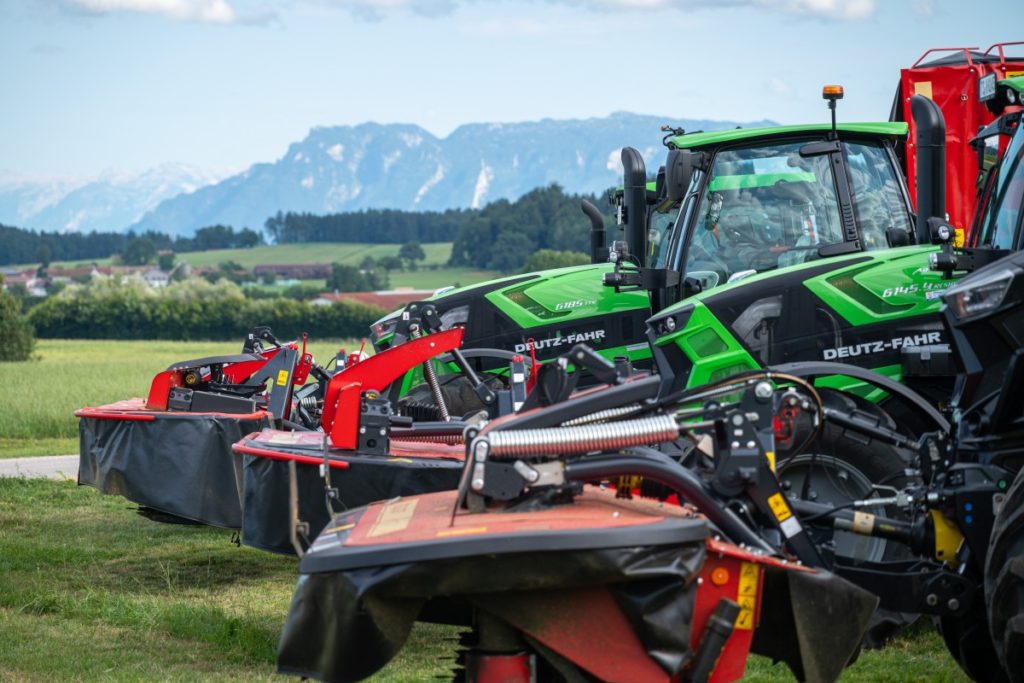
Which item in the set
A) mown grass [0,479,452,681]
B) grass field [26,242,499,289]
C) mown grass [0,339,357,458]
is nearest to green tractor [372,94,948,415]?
mown grass [0,479,452,681]

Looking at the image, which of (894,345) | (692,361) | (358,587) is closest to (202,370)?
(692,361)

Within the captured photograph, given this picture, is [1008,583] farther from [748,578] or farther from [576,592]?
[576,592]

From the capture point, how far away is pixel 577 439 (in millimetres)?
4133

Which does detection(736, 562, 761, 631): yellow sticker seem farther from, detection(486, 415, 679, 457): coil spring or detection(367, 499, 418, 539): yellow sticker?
detection(367, 499, 418, 539): yellow sticker

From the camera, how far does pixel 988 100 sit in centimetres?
653

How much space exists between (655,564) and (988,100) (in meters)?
3.80

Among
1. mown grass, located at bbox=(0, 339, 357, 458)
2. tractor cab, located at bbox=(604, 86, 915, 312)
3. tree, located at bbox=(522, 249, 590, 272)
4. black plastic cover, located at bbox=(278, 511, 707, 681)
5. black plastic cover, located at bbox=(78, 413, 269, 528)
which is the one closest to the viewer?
black plastic cover, located at bbox=(278, 511, 707, 681)

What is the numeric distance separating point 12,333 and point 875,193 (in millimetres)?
34633

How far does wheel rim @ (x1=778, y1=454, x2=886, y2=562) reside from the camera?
235 inches

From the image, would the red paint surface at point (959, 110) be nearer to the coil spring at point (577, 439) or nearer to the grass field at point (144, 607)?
the grass field at point (144, 607)

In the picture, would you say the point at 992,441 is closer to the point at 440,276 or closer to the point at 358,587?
the point at 358,587

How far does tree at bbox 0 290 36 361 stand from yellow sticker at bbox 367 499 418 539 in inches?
1432

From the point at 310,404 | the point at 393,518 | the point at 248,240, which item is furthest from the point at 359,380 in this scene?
the point at 248,240

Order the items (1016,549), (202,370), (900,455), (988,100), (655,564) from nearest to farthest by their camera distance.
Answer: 1. (655,564)
2. (1016,549)
3. (900,455)
4. (988,100)
5. (202,370)
